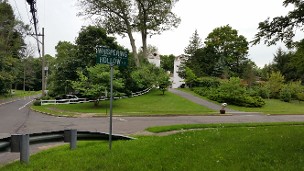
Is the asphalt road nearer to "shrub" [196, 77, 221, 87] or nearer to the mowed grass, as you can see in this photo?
the mowed grass

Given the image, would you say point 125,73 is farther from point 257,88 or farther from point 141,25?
point 257,88

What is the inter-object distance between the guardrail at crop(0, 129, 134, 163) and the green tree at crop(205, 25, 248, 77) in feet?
188

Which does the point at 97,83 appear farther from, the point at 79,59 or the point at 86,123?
the point at 86,123

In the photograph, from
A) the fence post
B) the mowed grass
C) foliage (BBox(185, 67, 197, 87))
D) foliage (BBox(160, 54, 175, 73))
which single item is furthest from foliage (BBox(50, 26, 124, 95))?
foliage (BBox(160, 54, 175, 73))

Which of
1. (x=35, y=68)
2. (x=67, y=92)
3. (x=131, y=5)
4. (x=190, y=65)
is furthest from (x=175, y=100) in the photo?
(x=35, y=68)

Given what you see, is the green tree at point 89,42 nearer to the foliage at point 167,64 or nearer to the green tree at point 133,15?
the green tree at point 133,15

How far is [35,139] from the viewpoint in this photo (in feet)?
22.7

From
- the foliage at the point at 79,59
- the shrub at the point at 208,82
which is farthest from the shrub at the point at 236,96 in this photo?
the foliage at the point at 79,59

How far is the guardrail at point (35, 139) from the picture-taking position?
6.28m

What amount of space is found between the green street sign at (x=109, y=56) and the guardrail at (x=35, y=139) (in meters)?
1.87

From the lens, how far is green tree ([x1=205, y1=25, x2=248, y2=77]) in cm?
6406

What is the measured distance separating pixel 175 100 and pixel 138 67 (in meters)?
8.70

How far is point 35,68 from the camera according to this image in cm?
8019

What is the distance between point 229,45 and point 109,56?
5983 cm
